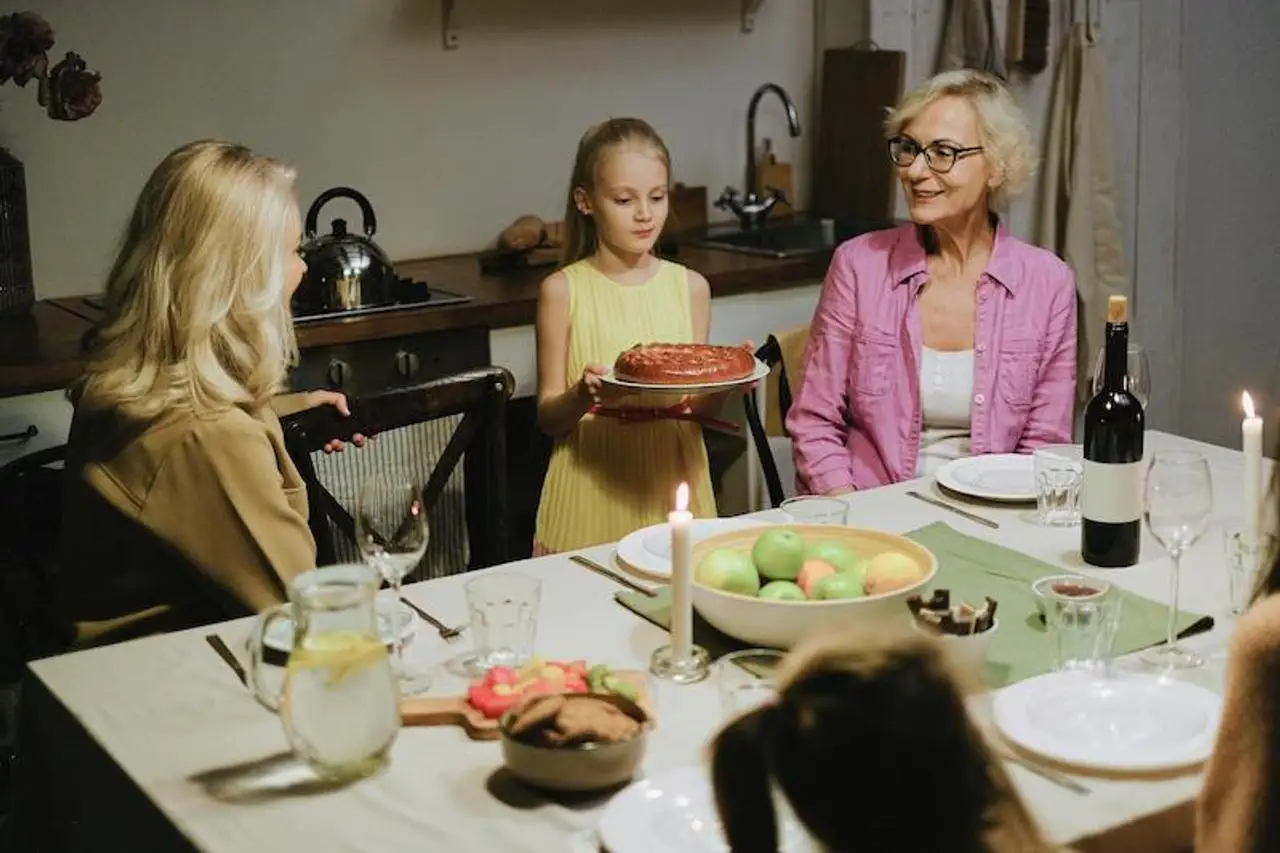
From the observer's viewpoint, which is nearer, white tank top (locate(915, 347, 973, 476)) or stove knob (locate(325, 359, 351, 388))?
white tank top (locate(915, 347, 973, 476))

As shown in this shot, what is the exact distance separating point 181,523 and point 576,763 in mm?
802

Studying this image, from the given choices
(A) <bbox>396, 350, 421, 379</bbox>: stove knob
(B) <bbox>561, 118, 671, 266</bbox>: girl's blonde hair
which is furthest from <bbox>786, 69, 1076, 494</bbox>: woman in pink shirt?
(A) <bbox>396, 350, 421, 379</bbox>: stove knob

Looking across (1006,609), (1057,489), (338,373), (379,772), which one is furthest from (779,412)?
(379,772)

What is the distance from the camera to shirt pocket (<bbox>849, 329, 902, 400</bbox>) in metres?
2.86

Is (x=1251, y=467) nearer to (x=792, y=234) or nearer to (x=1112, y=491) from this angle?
(x=1112, y=491)

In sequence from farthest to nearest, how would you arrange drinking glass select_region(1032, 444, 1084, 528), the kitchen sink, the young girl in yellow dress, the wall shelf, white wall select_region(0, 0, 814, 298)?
the kitchen sink < the wall shelf < white wall select_region(0, 0, 814, 298) < the young girl in yellow dress < drinking glass select_region(1032, 444, 1084, 528)

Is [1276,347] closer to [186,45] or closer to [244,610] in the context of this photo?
[186,45]

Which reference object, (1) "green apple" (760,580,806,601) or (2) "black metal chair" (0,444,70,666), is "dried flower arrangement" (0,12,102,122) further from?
(1) "green apple" (760,580,806,601)

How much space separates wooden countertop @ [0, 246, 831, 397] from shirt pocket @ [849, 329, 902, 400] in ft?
2.46

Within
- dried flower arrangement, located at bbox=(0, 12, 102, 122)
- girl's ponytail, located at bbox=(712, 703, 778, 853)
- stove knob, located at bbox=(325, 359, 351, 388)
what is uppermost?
dried flower arrangement, located at bbox=(0, 12, 102, 122)

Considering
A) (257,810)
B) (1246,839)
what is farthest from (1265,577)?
(257,810)

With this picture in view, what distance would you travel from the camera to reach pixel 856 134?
4273 millimetres

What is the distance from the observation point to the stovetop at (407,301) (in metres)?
3.22

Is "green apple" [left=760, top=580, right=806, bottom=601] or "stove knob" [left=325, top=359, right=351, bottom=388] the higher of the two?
"green apple" [left=760, top=580, right=806, bottom=601]
